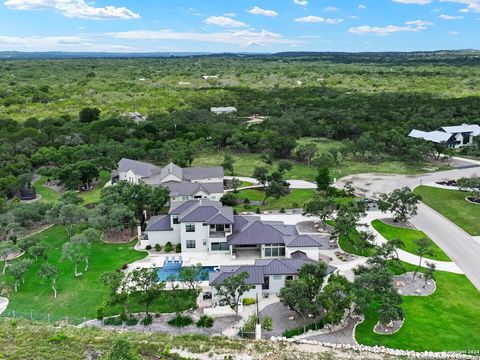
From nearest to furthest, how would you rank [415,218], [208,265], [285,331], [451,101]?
1. [285,331]
2. [208,265]
3. [415,218]
4. [451,101]

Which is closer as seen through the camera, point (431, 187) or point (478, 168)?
point (431, 187)

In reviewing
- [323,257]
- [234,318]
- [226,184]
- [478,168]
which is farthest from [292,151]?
[234,318]

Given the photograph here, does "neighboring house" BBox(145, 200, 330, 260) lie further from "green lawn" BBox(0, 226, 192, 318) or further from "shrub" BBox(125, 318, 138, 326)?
"shrub" BBox(125, 318, 138, 326)

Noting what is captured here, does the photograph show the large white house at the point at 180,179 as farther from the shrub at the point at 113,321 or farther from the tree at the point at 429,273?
the tree at the point at 429,273

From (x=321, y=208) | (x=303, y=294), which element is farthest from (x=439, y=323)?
(x=321, y=208)

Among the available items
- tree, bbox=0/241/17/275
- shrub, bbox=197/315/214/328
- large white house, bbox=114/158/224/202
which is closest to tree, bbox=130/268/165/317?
shrub, bbox=197/315/214/328

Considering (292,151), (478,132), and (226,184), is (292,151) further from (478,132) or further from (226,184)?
(478,132)
